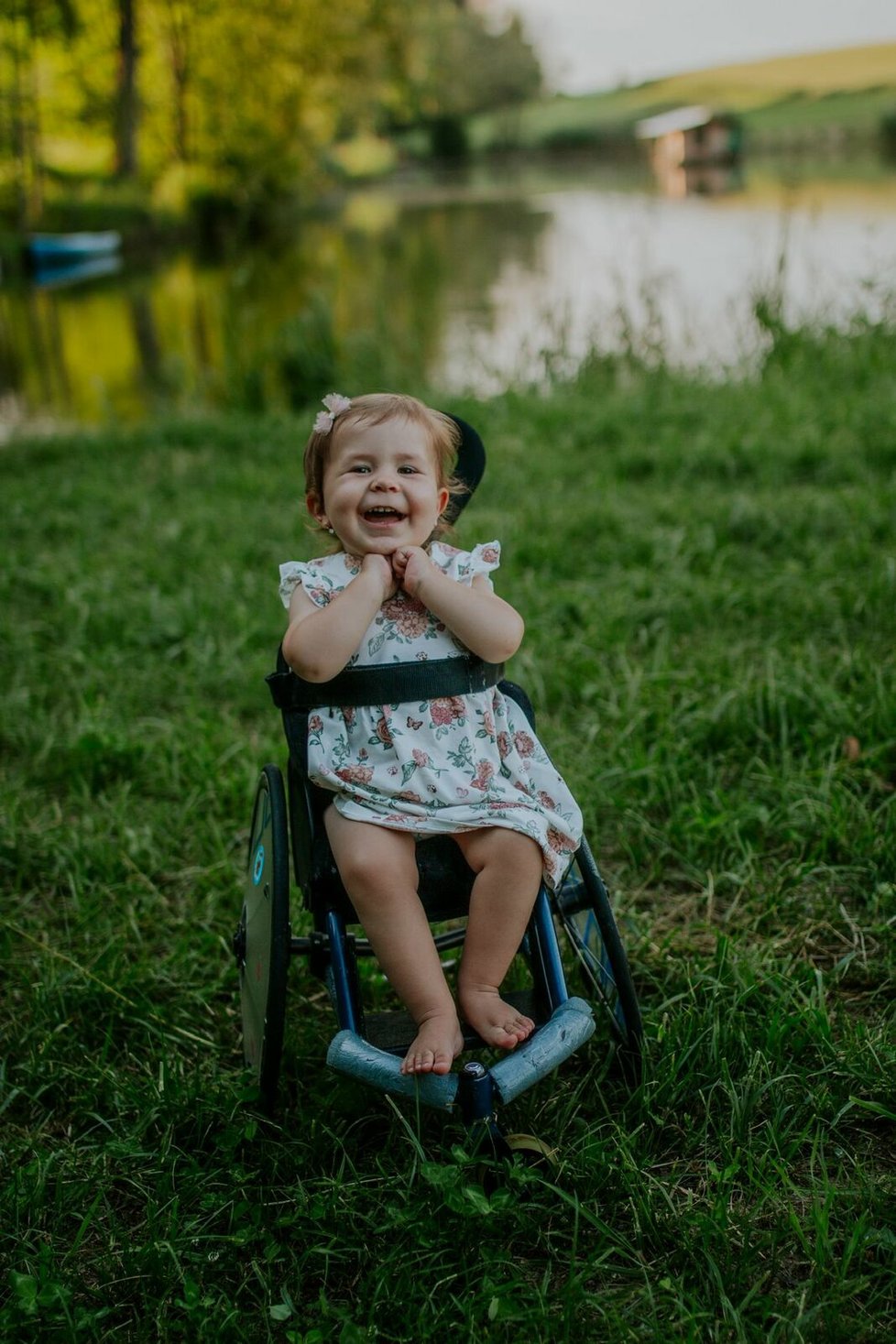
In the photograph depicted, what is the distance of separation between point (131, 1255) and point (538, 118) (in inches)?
3397

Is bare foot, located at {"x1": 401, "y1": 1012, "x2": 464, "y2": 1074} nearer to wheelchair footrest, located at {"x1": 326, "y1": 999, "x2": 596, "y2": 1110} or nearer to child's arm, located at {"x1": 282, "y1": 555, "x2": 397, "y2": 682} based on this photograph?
wheelchair footrest, located at {"x1": 326, "y1": 999, "x2": 596, "y2": 1110}

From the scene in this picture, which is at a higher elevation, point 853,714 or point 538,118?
point 538,118

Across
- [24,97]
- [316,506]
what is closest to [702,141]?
[24,97]

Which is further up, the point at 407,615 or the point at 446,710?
the point at 407,615

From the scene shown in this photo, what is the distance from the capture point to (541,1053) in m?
1.81

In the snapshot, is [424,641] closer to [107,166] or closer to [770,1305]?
[770,1305]

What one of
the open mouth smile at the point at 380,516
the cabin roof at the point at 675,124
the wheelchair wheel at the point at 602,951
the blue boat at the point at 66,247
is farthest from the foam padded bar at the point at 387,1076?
the cabin roof at the point at 675,124

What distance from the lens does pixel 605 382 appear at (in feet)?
23.8

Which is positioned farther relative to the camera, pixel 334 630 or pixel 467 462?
pixel 467 462

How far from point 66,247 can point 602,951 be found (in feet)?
76.4

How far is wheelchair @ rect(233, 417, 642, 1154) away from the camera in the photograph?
1.80m

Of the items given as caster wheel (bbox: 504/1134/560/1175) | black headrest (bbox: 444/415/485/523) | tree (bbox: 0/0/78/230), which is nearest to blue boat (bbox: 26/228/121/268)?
tree (bbox: 0/0/78/230)

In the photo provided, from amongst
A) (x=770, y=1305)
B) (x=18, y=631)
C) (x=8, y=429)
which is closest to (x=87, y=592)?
(x=18, y=631)

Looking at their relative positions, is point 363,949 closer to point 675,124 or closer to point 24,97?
point 24,97
